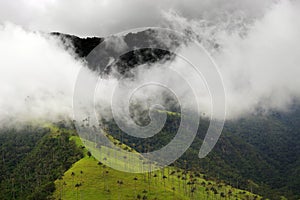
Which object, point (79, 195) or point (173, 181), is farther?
point (173, 181)

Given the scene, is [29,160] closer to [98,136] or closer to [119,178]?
[98,136]

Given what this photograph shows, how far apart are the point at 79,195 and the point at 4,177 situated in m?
76.8

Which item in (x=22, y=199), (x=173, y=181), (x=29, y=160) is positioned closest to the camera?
(x=22, y=199)

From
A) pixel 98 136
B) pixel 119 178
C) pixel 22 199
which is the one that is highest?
pixel 98 136

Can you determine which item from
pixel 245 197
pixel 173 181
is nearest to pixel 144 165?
pixel 173 181

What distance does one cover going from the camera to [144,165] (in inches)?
6216

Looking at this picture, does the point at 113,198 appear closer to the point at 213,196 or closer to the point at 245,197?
the point at 213,196

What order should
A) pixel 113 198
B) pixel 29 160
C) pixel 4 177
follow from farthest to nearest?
pixel 29 160 < pixel 4 177 < pixel 113 198

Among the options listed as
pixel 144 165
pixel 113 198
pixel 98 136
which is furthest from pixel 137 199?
pixel 98 136

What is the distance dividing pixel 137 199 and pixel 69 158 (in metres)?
54.9

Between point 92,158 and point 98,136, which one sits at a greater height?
point 98,136

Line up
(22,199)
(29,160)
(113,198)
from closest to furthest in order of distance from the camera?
1. (113,198)
2. (22,199)
3. (29,160)

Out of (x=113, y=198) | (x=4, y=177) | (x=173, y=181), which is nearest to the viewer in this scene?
(x=113, y=198)

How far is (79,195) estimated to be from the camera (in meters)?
109
